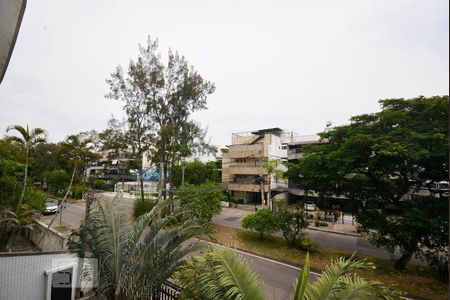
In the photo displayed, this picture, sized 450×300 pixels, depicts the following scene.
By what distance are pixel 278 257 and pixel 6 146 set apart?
59.6ft

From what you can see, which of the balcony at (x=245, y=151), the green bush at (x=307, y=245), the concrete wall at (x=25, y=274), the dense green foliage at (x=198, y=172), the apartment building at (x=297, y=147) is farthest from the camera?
the dense green foliage at (x=198, y=172)

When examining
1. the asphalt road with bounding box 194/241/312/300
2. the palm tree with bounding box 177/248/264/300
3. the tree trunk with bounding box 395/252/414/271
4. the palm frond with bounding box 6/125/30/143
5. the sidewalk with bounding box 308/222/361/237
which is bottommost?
the sidewalk with bounding box 308/222/361/237

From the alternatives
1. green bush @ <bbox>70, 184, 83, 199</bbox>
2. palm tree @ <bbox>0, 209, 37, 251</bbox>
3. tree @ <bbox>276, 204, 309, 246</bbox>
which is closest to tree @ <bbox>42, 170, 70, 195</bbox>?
green bush @ <bbox>70, 184, 83, 199</bbox>

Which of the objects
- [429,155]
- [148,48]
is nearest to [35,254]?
[429,155]

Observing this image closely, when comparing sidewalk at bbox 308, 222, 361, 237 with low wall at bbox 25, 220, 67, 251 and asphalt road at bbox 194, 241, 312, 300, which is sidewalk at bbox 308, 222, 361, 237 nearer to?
asphalt road at bbox 194, 241, 312, 300

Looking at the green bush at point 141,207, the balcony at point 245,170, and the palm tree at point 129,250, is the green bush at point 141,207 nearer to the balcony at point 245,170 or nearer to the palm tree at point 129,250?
the palm tree at point 129,250

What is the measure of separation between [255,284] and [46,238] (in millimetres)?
12781

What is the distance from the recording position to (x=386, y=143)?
9.19 metres

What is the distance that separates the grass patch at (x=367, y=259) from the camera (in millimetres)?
9305

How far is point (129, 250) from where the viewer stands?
4742 millimetres

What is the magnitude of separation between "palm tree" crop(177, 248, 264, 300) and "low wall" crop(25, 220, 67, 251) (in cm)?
811

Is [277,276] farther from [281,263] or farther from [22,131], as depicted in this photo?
[22,131]

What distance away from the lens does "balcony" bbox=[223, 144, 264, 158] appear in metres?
34.4

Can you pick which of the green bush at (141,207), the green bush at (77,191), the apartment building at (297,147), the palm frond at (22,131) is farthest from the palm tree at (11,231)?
the apartment building at (297,147)
